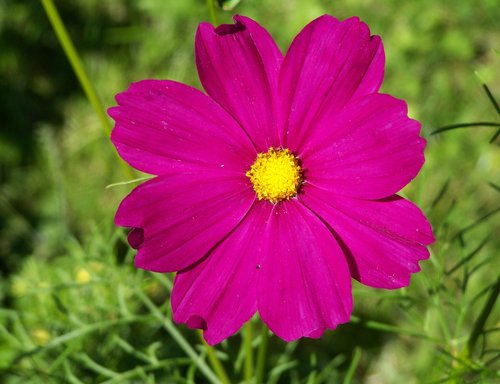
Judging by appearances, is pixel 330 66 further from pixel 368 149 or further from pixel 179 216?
pixel 179 216

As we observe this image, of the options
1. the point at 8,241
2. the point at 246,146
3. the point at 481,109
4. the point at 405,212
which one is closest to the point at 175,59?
the point at 8,241

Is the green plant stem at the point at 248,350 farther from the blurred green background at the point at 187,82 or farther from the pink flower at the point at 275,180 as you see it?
the blurred green background at the point at 187,82

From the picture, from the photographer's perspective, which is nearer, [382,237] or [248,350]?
[382,237]

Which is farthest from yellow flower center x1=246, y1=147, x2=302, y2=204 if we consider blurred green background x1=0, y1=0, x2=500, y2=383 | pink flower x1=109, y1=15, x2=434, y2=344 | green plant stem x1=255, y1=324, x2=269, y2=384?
blurred green background x1=0, y1=0, x2=500, y2=383

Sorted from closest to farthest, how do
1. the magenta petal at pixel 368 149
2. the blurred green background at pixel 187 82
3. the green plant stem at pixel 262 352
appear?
the magenta petal at pixel 368 149 < the green plant stem at pixel 262 352 < the blurred green background at pixel 187 82

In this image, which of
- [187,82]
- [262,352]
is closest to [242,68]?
[262,352]

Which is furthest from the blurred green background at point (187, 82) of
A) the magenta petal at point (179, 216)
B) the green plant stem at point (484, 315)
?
the magenta petal at point (179, 216)

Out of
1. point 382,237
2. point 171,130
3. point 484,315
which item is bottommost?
point 484,315

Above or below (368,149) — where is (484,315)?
below
